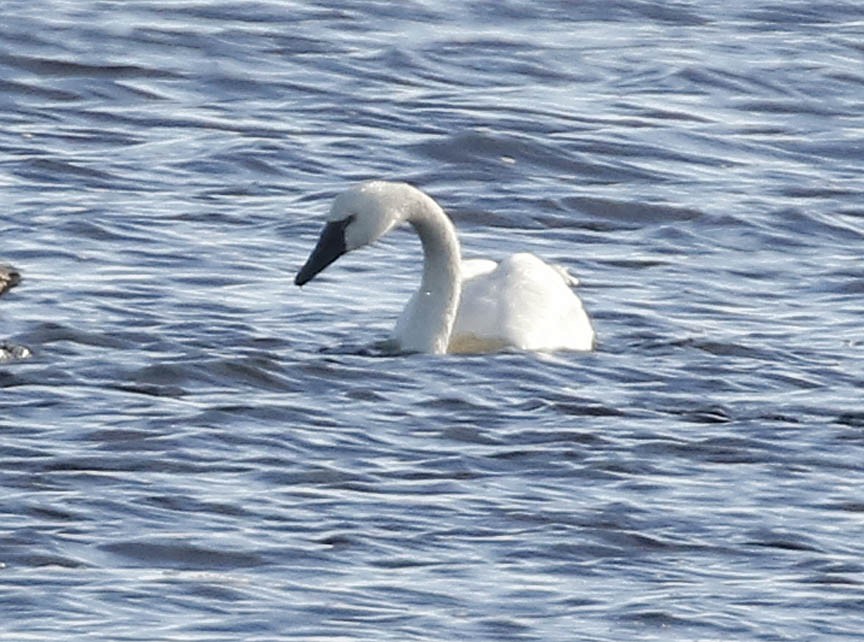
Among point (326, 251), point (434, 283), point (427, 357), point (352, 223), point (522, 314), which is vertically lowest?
point (427, 357)

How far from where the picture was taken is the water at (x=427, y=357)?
8.98 metres

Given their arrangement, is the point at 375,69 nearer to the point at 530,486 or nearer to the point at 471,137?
the point at 471,137

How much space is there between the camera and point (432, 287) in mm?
12641

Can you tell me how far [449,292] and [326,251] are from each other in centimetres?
58

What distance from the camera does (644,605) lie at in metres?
8.77

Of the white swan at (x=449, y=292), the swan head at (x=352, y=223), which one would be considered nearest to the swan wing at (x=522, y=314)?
the white swan at (x=449, y=292)

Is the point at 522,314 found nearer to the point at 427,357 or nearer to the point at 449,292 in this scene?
the point at 449,292

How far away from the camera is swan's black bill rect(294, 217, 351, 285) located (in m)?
12.5

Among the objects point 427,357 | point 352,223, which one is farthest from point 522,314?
point 352,223

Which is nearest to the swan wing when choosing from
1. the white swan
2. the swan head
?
the white swan

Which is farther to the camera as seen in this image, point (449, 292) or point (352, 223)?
point (449, 292)

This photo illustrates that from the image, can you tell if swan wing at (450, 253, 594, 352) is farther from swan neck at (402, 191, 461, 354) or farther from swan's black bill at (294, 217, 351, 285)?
swan's black bill at (294, 217, 351, 285)

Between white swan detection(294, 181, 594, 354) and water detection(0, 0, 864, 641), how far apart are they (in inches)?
7.3

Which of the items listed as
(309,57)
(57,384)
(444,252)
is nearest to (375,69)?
(309,57)
